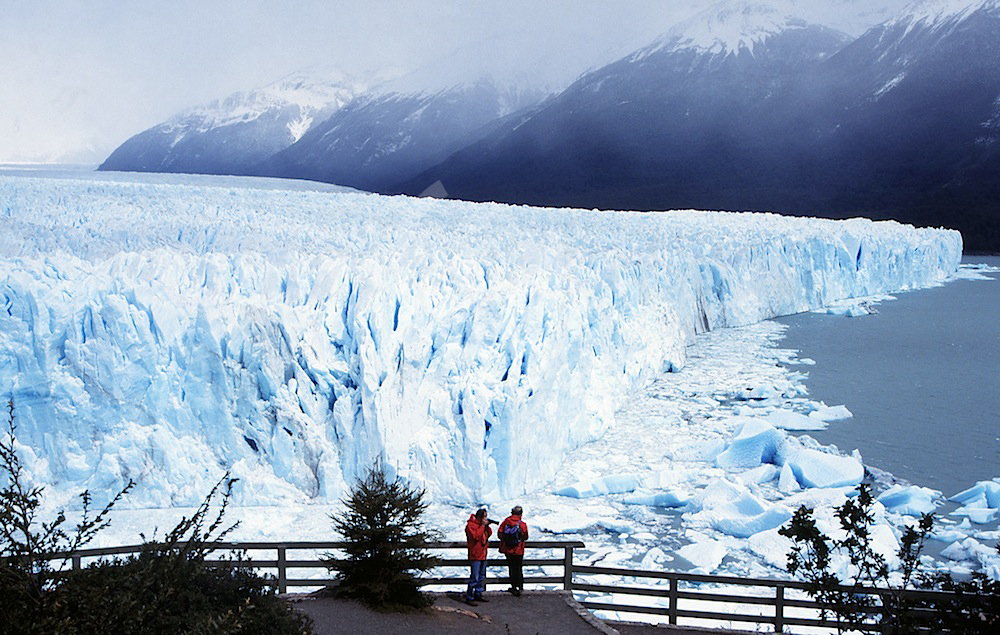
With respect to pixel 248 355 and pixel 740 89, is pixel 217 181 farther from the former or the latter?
pixel 740 89

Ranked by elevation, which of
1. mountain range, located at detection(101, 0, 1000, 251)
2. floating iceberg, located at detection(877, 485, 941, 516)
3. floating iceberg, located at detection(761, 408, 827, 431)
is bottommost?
floating iceberg, located at detection(877, 485, 941, 516)

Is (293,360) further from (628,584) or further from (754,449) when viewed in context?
(754,449)

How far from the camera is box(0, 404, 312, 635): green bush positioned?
266cm

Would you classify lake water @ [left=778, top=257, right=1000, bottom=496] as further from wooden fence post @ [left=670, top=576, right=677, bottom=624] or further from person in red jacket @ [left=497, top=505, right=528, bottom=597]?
person in red jacket @ [left=497, top=505, right=528, bottom=597]

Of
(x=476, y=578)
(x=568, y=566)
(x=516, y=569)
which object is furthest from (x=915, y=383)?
(x=476, y=578)

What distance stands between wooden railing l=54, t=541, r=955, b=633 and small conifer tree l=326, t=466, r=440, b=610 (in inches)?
4.5

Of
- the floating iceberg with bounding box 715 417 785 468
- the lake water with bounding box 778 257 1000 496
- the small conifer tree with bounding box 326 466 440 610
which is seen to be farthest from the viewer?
the lake water with bounding box 778 257 1000 496

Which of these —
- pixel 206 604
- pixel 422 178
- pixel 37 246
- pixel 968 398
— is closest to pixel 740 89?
pixel 422 178

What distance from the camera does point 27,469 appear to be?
8148 millimetres

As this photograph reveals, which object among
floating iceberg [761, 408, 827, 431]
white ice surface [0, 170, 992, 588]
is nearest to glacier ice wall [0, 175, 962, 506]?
white ice surface [0, 170, 992, 588]

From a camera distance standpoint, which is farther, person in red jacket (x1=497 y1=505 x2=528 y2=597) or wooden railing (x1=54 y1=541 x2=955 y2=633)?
person in red jacket (x1=497 y1=505 x2=528 y2=597)

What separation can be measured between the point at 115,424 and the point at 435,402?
11.4ft

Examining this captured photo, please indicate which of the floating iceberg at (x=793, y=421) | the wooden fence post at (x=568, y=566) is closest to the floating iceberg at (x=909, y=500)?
the floating iceberg at (x=793, y=421)

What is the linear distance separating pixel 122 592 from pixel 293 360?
20.6ft
